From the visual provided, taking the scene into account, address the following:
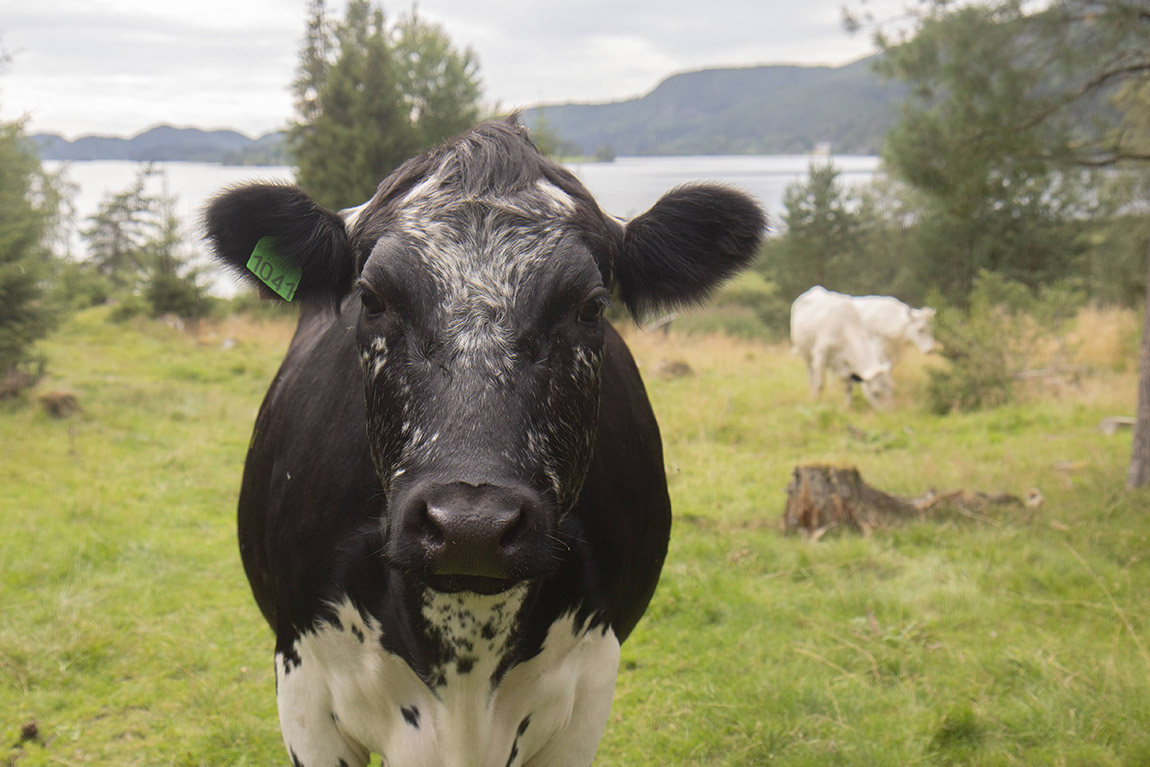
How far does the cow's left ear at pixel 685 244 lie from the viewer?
2312 millimetres

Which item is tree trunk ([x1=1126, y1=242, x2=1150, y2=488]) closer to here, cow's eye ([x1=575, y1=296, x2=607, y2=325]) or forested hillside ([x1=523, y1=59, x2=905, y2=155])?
cow's eye ([x1=575, y1=296, x2=607, y2=325])

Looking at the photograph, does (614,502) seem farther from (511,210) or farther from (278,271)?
(278,271)

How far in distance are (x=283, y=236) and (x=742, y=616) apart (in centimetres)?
376

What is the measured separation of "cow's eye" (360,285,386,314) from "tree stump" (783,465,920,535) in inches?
196

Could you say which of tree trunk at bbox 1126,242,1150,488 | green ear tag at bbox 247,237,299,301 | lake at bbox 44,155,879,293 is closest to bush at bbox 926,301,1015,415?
lake at bbox 44,155,879,293

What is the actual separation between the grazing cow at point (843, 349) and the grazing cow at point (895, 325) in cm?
102

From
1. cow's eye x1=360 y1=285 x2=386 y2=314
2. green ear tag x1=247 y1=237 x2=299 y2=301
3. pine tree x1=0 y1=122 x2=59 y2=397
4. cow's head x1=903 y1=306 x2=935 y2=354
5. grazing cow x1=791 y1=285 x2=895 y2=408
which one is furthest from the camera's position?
cow's head x1=903 y1=306 x2=935 y2=354

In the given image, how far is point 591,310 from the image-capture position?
6.33ft

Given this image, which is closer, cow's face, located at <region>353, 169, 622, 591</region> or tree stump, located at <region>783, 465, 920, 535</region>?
cow's face, located at <region>353, 169, 622, 591</region>

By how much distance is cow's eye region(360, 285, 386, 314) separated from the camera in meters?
1.87

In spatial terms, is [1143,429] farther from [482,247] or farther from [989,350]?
[482,247]

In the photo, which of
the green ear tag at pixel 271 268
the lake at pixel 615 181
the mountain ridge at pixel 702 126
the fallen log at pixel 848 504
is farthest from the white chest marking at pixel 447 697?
the mountain ridge at pixel 702 126

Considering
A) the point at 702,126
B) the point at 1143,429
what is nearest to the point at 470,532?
the point at 1143,429

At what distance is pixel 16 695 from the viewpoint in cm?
400
